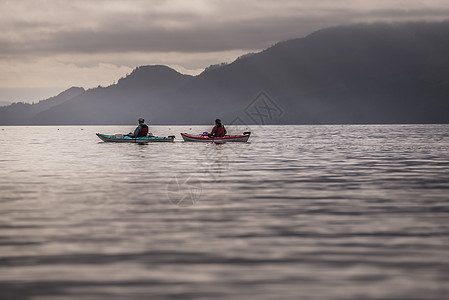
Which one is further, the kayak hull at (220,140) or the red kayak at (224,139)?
the kayak hull at (220,140)

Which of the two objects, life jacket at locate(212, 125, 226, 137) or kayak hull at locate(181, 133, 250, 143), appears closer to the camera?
life jacket at locate(212, 125, 226, 137)

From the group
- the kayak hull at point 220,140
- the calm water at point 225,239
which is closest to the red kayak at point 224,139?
the kayak hull at point 220,140

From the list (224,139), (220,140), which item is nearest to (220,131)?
(224,139)

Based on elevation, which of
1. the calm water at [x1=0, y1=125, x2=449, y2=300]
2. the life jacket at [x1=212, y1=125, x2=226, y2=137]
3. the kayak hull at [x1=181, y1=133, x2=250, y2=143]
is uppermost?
the life jacket at [x1=212, y1=125, x2=226, y2=137]

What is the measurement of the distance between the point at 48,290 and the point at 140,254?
249 cm

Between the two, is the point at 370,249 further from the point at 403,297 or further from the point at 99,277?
the point at 99,277

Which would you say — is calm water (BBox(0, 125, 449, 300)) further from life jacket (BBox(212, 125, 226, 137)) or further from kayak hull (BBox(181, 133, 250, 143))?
kayak hull (BBox(181, 133, 250, 143))

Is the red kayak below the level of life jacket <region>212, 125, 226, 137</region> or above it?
below

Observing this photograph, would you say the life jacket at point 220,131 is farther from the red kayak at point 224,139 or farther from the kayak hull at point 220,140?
the kayak hull at point 220,140

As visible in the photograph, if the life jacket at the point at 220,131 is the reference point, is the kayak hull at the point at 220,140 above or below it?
below

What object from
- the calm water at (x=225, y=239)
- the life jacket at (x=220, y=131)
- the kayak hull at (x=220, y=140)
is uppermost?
the life jacket at (x=220, y=131)

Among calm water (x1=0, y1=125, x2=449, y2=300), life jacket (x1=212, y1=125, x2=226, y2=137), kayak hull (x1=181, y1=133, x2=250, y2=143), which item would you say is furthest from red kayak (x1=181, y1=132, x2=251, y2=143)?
calm water (x1=0, y1=125, x2=449, y2=300)

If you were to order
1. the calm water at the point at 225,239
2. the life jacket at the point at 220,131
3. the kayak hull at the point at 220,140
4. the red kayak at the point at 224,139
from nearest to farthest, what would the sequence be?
the calm water at the point at 225,239 → the life jacket at the point at 220,131 → the red kayak at the point at 224,139 → the kayak hull at the point at 220,140

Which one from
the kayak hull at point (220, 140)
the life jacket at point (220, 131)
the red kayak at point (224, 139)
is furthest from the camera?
the kayak hull at point (220, 140)
